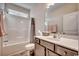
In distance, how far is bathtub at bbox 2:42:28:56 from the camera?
1382 mm

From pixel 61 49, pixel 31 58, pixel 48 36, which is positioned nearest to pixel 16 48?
pixel 31 58

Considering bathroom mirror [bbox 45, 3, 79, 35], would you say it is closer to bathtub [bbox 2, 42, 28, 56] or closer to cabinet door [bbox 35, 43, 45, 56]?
cabinet door [bbox 35, 43, 45, 56]

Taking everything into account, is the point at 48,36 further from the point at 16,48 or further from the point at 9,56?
the point at 9,56

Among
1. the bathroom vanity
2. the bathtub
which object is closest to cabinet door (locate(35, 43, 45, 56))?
the bathroom vanity

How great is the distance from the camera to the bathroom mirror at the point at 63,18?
54.1 inches

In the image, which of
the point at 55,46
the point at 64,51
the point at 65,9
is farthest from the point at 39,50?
the point at 65,9

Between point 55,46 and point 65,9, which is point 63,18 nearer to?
point 65,9

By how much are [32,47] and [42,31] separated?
0.97ft

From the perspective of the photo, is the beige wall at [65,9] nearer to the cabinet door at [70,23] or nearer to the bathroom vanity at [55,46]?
the cabinet door at [70,23]

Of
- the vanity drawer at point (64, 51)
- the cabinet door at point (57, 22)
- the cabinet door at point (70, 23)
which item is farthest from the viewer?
the cabinet door at point (57, 22)

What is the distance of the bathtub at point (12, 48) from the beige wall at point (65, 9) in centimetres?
70

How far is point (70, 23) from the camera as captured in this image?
1.40m

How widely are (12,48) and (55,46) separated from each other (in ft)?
2.09

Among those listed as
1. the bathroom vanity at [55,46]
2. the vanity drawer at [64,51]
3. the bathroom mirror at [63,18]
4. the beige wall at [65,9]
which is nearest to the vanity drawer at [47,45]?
the bathroom vanity at [55,46]
